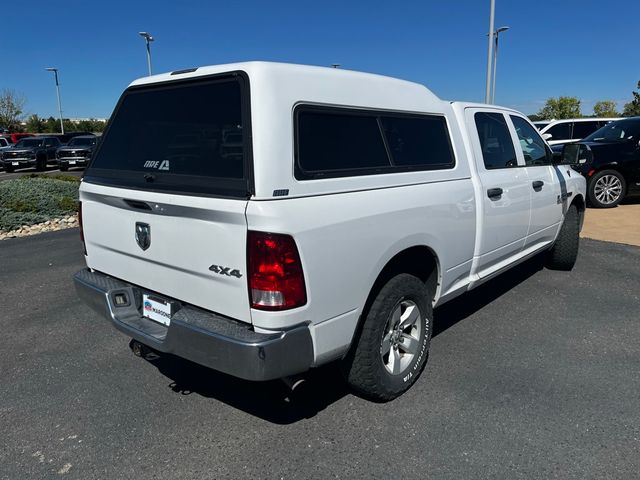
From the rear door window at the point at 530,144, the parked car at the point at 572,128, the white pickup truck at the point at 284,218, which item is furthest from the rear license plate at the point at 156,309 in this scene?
the parked car at the point at 572,128

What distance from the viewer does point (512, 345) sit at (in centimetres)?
398

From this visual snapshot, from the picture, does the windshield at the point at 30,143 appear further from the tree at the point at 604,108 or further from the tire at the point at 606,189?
the tree at the point at 604,108

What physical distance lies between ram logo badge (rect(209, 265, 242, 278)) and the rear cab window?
356mm

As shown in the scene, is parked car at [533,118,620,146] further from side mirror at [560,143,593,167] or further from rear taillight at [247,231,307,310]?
rear taillight at [247,231,307,310]

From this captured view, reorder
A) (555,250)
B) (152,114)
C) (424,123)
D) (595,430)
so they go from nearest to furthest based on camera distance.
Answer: (595,430)
(152,114)
(424,123)
(555,250)

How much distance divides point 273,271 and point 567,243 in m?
4.51

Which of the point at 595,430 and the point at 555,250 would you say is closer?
the point at 595,430

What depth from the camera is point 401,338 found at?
3238 millimetres

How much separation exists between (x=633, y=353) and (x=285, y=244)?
305cm

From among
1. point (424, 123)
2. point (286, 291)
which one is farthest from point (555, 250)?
point (286, 291)

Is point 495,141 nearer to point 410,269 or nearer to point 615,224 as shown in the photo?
point 410,269

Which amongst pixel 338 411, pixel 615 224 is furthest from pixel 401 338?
pixel 615 224

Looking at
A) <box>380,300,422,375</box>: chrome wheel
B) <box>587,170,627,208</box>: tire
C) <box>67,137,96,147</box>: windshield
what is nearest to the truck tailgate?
<box>380,300,422,375</box>: chrome wheel

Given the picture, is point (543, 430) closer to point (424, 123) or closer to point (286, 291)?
point (286, 291)
